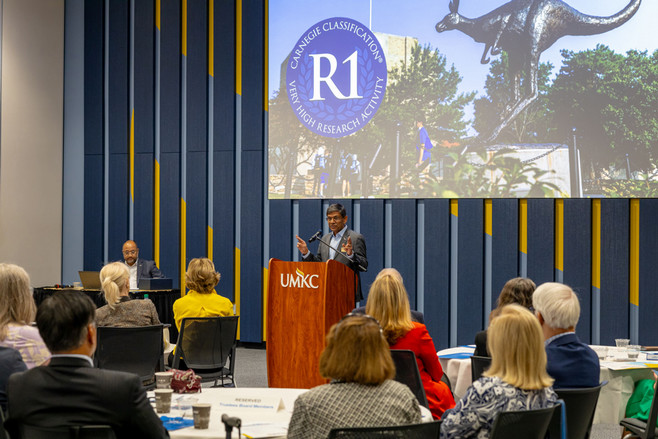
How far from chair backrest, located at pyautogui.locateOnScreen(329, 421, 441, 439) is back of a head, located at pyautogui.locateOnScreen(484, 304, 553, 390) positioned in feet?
1.58

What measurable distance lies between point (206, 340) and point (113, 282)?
31.6 inches

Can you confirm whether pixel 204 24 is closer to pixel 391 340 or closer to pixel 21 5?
pixel 21 5

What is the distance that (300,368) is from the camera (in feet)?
17.3

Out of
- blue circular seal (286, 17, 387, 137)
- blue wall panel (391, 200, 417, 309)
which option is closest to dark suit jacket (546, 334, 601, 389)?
blue wall panel (391, 200, 417, 309)

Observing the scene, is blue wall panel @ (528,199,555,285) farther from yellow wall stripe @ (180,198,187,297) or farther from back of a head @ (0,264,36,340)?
back of a head @ (0,264,36,340)

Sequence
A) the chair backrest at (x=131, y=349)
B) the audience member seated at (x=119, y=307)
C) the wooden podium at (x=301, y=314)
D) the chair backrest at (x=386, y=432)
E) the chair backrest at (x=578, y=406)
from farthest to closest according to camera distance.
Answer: the wooden podium at (x=301, y=314) < the audience member seated at (x=119, y=307) < the chair backrest at (x=131, y=349) < the chair backrest at (x=578, y=406) < the chair backrest at (x=386, y=432)

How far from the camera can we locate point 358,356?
2283 millimetres

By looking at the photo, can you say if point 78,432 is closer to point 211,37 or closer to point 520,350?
point 520,350

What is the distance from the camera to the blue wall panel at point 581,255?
731cm

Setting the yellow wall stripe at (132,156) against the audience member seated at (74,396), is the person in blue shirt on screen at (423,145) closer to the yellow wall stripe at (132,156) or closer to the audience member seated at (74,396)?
the yellow wall stripe at (132,156)

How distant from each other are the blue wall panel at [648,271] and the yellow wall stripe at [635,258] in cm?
4

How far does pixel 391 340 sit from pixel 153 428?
1.71 m

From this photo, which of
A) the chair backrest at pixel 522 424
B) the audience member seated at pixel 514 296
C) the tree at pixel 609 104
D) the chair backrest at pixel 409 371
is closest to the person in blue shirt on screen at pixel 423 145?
the tree at pixel 609 104

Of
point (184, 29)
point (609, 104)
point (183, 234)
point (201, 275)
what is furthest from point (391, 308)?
point (184, 29)
